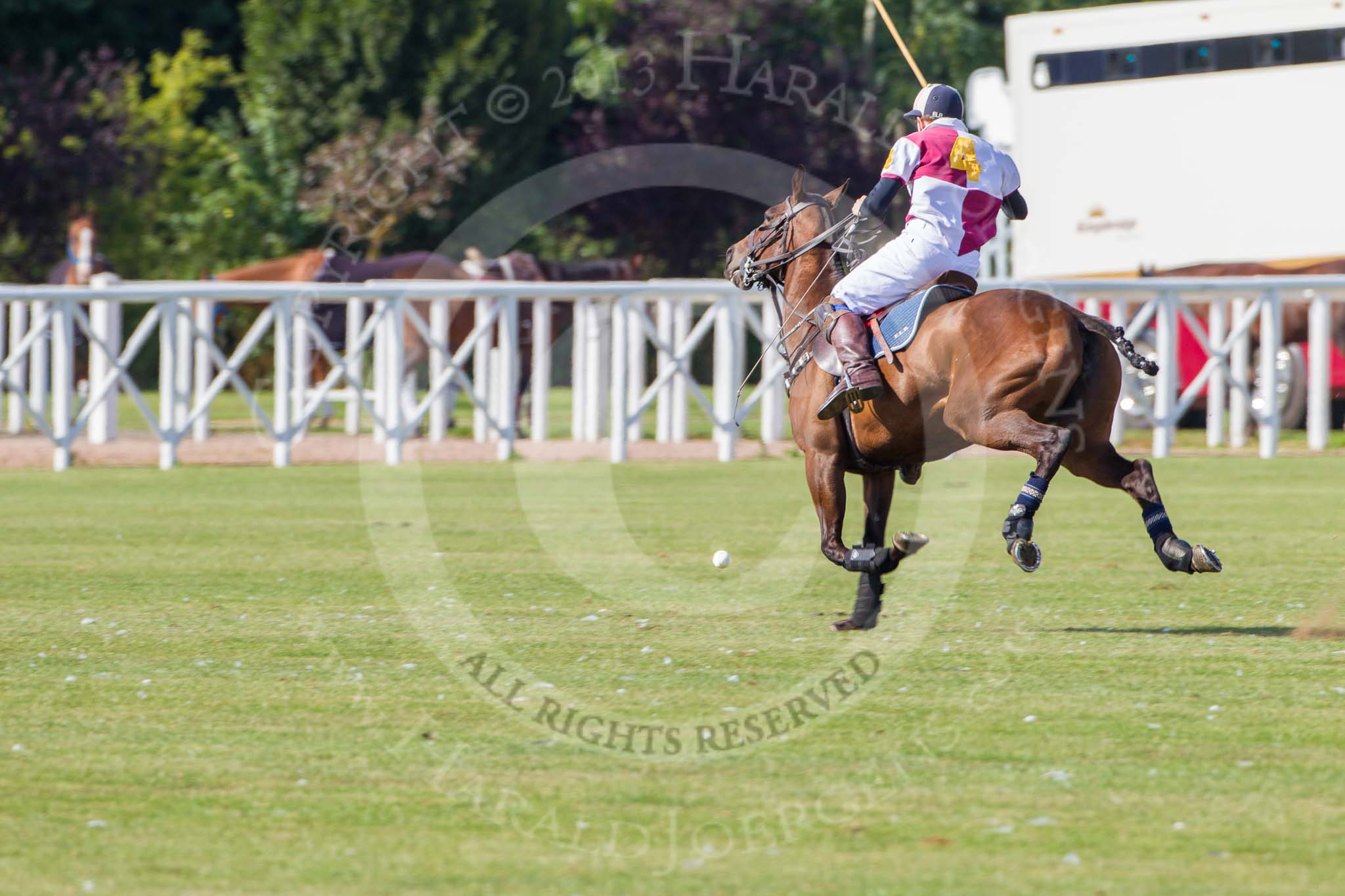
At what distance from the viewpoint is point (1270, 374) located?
17891 millimetres

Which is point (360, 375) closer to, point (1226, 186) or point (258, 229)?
point (1226, 186)

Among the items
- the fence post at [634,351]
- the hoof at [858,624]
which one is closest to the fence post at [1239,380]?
the fence post at [634,351]

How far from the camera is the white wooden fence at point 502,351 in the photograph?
17.8m

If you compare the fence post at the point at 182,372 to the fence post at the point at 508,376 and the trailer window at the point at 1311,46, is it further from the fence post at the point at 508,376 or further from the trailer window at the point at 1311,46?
the trailer window at the point at 1311,46

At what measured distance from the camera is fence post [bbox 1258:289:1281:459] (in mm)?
17922

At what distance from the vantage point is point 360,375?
18609mm

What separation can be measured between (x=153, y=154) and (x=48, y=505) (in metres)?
21.1

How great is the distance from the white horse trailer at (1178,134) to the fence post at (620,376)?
6.81m

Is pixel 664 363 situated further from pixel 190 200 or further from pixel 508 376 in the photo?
pixel 190 200

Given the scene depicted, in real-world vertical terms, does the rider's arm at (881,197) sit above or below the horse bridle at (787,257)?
above

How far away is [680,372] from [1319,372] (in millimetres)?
5921

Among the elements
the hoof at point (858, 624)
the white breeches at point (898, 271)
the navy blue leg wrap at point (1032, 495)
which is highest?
the white breeches at point (898, 271)

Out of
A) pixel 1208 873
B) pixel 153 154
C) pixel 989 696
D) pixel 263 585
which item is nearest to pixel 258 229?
pixel 153 154

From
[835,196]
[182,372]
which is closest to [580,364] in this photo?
[182,372]
